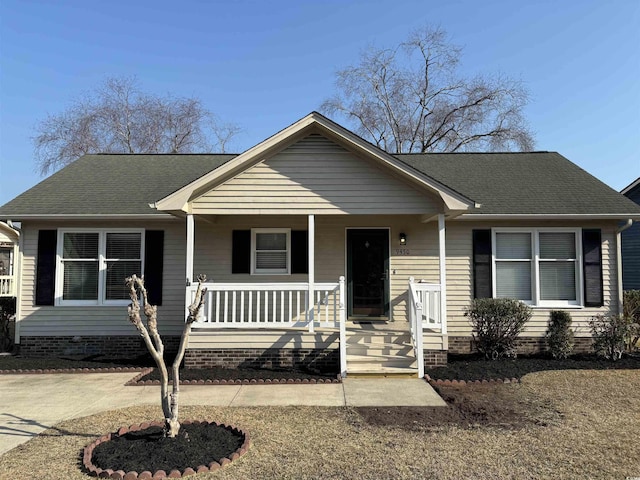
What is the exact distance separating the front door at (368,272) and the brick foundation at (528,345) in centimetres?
158

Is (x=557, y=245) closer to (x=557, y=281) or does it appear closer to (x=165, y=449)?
(x=557, y=281)

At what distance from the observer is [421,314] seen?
7535mm

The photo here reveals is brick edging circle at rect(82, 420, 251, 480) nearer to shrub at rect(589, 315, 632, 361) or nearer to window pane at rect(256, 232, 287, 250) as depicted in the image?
window pane at rect(256, 232, 287, 250)

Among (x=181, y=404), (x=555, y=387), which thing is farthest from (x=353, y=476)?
(x=555, y=387)

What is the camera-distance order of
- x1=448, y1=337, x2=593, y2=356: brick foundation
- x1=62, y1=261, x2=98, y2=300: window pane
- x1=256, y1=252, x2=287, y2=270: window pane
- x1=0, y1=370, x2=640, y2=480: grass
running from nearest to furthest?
x1=0, y1=370, x2=640, y2=480: grass < x1=448, y1=337, x2=593, y2=356: brick foundation < x1=62, y1=261, x2=98, y2=300: window pane < x1=256, y1=252, x2=287, y2=270: window pane

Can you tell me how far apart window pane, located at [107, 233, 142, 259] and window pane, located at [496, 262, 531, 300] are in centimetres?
784

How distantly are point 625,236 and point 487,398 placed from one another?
1228 centimetres

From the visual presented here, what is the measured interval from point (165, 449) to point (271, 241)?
596 cm

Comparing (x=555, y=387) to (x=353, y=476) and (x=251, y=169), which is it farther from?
(x=251, y=169)

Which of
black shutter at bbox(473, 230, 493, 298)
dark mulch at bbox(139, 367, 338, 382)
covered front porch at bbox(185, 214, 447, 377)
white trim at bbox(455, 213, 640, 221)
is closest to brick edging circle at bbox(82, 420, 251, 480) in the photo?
dark mulch at bbox(139, 367, 338, 382)

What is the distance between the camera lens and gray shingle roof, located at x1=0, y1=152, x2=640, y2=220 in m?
9.32

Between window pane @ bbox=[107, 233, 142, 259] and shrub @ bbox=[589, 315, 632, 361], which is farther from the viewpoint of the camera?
window pane @ bbox=[107, 233, 142, 259]

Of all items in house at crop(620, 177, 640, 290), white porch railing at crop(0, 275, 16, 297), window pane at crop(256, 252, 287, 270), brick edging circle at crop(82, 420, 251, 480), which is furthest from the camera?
white porch railing at crop(0, 275, 16, 297)

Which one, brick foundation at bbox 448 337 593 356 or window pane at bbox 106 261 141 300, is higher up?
window pane at bbox 106 261 141 300
